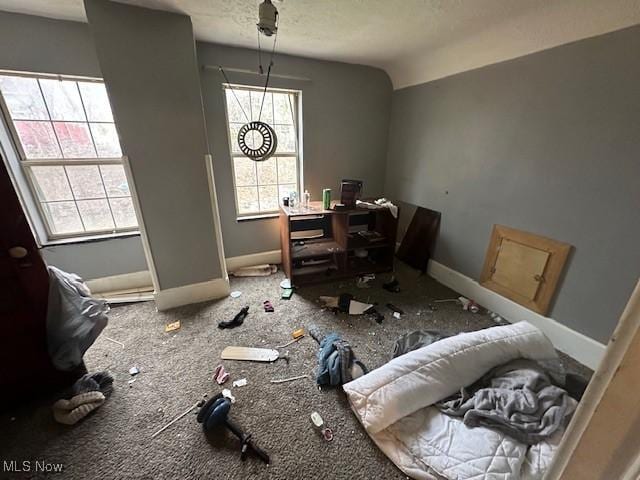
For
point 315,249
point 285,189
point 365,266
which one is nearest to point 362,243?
point 365,266

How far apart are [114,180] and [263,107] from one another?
1607 millimetres

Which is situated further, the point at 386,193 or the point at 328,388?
the point at 386,193

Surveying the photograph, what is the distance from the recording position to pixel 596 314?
5.37 feet

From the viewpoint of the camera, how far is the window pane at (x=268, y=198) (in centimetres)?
292

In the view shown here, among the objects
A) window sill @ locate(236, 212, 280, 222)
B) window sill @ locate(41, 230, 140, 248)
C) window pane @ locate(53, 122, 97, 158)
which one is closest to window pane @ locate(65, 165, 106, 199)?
window pane @ locate(53, 122, 97, 158)

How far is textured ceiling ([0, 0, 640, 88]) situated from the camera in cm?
152

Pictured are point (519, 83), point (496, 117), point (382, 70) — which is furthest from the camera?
point (382, 70)

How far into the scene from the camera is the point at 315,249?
2688 mm

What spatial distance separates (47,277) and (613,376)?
7.18 feet

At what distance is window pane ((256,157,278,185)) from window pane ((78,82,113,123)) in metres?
1.37

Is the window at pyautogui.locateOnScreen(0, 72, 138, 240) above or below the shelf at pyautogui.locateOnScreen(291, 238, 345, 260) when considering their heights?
above

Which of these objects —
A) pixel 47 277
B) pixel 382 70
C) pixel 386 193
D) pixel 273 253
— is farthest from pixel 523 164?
pixel 47 277

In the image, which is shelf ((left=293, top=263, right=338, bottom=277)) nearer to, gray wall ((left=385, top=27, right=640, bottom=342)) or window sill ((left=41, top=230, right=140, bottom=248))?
gray wall ((left=385, top=27, right=640, bottom=342))

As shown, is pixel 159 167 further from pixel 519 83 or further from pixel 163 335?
pixel 519 83
